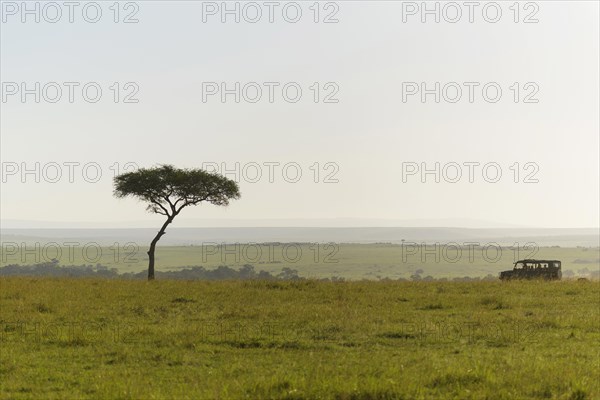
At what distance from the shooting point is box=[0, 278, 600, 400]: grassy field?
1368 cm

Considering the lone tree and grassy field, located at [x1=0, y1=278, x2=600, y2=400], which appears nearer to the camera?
grassy field, located at [x1=0, y1=278, x2=600, y2=400]

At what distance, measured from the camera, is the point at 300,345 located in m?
18.5

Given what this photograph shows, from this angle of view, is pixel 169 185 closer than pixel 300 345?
No

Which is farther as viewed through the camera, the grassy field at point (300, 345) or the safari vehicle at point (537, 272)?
the safari vehicle at point (537, 272)

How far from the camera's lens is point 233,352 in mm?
17703

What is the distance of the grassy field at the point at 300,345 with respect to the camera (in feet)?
44.9

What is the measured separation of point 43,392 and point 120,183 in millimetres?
44156

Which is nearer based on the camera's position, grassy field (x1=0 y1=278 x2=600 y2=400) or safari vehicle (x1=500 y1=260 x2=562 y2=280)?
grassy field (x1=0 y1=278 x2=600 y2=400)

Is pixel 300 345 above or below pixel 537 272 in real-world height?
below

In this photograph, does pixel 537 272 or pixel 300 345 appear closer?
pixel 300 345

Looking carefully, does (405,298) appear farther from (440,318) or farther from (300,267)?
(300,267)

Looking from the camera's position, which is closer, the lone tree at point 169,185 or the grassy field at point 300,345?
the grassy field at point 300,345

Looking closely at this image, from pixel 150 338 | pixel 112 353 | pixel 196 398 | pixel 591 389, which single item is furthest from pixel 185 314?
pixel 591 389

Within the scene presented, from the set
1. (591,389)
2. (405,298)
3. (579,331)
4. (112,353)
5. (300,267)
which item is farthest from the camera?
(300,267)
